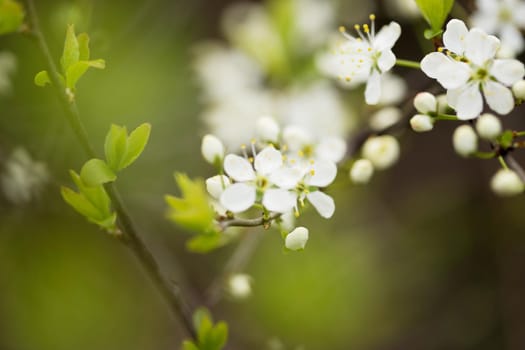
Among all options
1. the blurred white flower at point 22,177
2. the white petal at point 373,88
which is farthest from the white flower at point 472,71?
the blurred white flower at point 22,177

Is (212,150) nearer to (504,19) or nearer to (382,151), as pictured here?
(382,151)

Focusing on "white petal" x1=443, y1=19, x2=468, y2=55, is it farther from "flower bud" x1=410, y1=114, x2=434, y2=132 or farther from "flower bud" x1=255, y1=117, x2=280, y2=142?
"flower bud" x1=255, y1=117, x2=280, y2=142

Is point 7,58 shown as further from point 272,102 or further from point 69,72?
point 69,72

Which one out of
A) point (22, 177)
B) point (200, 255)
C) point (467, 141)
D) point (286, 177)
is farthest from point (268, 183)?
point (200, 255)

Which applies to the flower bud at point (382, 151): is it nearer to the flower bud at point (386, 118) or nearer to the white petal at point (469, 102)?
the flower bud at point (386, 118)

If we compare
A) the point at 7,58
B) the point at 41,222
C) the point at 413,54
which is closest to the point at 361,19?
the point at 413,54

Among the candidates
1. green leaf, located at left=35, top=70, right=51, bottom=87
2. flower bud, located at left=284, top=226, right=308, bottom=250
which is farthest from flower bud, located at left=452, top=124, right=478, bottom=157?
green leaf, located at left=35, top=70, right=51, bottom=87
